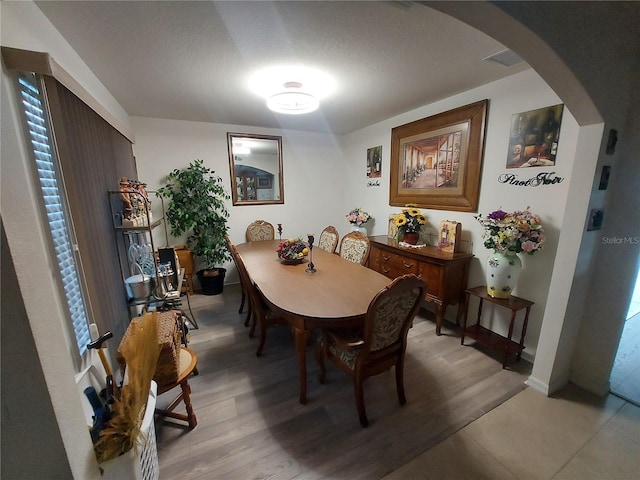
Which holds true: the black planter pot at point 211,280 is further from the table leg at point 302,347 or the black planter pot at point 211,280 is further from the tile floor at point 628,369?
the tile floor at point 628,369

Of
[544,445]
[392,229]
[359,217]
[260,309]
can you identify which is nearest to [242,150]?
[359,217]

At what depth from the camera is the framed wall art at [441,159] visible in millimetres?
2430

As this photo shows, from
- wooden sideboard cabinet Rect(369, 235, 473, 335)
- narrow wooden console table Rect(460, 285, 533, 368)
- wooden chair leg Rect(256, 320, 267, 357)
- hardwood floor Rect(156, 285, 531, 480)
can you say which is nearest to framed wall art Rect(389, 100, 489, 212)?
wooden sideboard cabinet Rect(369, 235, 473, 335)

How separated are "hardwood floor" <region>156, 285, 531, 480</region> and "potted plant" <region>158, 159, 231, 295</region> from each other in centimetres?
133

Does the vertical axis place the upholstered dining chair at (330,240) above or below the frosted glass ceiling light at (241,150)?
below

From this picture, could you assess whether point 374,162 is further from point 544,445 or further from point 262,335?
point 544,445

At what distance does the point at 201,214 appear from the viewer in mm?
3340

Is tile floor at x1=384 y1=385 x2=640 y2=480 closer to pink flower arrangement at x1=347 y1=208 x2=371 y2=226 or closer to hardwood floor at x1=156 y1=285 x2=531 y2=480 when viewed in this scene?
hardwood floor at x1=156 y1=285 x2=531 y2=480

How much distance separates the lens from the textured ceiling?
1314 mm

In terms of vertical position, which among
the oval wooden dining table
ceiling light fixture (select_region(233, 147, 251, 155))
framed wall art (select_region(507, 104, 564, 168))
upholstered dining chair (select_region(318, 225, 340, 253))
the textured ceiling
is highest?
the textured ceiling

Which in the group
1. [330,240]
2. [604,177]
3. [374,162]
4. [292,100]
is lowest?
[330,240]

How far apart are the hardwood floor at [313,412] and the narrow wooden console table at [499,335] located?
15 cm

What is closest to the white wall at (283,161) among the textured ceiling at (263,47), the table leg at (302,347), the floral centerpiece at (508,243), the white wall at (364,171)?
the white wall at (364,171)

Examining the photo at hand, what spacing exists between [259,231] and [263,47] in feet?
8.52
